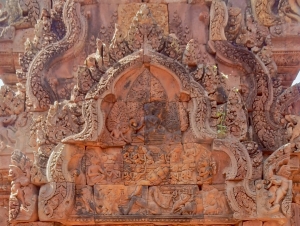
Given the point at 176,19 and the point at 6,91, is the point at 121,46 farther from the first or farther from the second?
the point at 6,91

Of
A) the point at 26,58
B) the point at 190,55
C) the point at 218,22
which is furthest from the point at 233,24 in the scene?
the point at 26,58

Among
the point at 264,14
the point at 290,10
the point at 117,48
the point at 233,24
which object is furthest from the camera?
the point at 290,10

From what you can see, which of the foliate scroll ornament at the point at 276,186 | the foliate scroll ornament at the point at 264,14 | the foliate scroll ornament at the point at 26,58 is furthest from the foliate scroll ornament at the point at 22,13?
the foliate scroll ornament at the point at 276,186

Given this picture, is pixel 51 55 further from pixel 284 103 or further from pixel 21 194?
pixel 284 103

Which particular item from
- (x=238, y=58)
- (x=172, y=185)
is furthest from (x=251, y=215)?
(x=238, y=58)

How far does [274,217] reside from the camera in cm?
799

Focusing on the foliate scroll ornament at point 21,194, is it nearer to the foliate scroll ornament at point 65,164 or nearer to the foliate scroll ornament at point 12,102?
→ the foliate scroll ornament at point 65,164

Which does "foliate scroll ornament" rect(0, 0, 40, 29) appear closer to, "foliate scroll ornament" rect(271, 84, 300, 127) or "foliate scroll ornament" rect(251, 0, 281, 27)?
"foliate scroll ornament" rect(251, 0, 281, 27)

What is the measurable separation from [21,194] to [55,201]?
1.40 ft

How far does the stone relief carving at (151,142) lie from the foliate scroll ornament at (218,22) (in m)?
0.23

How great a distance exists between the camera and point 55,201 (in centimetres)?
816

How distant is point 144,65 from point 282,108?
6.93 ft

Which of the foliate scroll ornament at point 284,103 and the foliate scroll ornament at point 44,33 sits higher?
the foliate scroll ornament at point 44,33

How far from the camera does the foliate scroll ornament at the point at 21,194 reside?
318 inches
